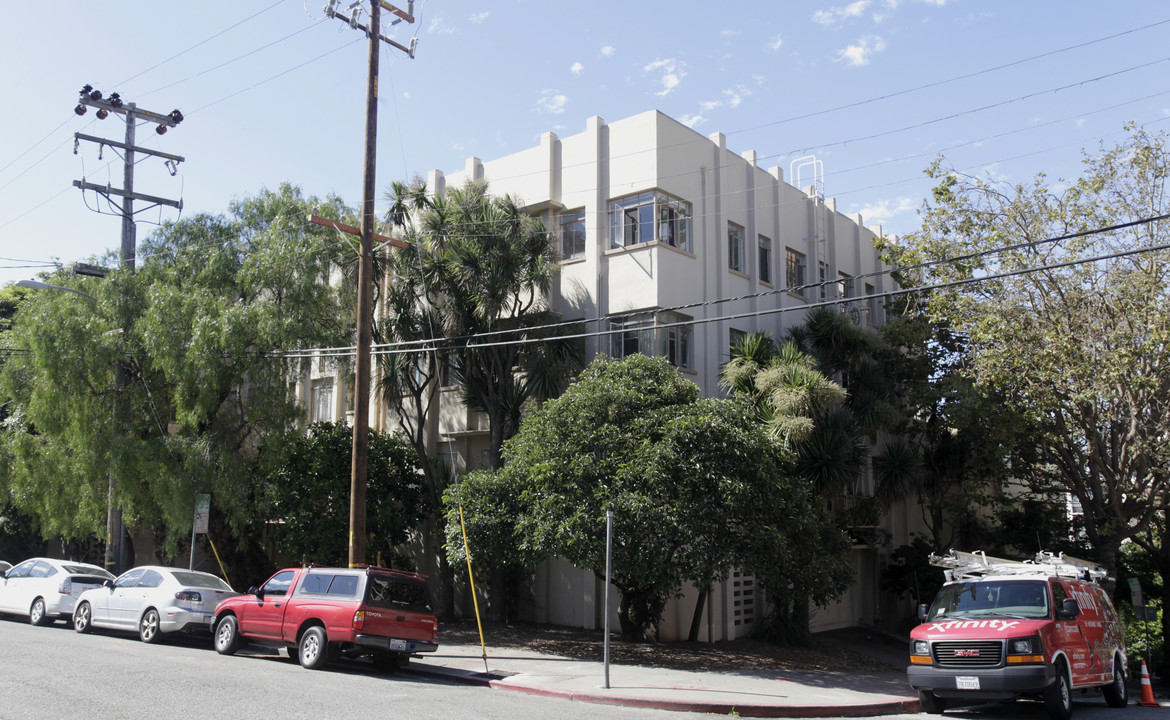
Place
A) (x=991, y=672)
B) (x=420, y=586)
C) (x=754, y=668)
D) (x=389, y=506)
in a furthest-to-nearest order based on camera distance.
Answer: (x=389, y=506) < (x=754, y=668) < (x=420, y=586) < (x=991, y=672)

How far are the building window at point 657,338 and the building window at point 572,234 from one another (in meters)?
2.36

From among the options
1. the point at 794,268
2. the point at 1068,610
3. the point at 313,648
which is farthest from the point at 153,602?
the point at 794,268

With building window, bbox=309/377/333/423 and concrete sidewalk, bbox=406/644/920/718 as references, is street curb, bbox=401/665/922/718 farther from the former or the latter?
building window, bbox=309/377/333/423

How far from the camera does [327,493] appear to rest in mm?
21109

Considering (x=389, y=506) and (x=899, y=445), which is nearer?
(x=389, y=506)

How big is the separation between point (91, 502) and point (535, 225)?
12562mm

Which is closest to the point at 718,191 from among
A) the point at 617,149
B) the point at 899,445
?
the point at 617,149

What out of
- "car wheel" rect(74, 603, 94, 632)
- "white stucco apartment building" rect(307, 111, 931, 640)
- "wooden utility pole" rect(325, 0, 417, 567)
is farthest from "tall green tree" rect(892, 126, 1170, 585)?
"car wheel" rect(74, 603, 94, 632)

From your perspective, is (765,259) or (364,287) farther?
(765,259)

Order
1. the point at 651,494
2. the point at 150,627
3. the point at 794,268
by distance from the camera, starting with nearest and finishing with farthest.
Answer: the point at 651,494 → the point at 150,627 → the point at 794,268

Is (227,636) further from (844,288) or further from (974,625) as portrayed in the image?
(844,288)

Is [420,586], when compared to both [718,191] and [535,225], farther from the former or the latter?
[718,191]

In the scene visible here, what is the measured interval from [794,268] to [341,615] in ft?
59.7

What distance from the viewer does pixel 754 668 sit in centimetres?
1655
